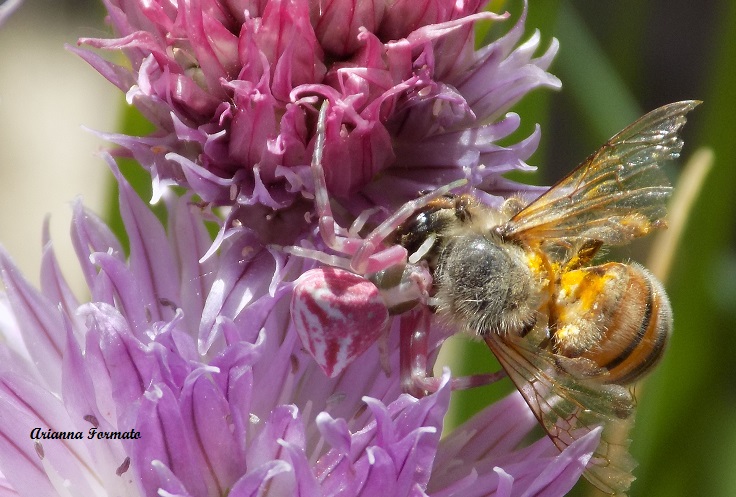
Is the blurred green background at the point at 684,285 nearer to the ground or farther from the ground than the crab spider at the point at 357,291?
nearer to the ground

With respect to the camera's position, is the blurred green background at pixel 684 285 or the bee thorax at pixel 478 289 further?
the blurred green background at pixel 684 285

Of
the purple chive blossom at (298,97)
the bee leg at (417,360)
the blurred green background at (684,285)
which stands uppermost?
the purple chive blossom at (298,97)

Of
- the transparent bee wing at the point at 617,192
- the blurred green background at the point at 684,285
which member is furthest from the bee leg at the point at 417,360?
the blurred green background at the point at 684,285

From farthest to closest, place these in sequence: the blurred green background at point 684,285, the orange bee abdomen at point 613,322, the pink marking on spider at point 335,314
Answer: the blurred green background at point 684,285 → the orange bee abdomen at point 613,322 → the pink marking on spider at point 335,314

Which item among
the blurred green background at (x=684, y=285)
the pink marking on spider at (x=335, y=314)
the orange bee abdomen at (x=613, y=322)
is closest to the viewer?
the pink marking on spider at (x=335, y=314)

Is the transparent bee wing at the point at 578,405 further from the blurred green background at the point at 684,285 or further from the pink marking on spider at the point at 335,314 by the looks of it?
the blurred green background at the point at 684,285

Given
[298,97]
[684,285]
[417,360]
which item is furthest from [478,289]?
[684,285]

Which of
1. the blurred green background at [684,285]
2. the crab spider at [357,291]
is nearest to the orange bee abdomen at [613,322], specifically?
the crab spider at [357,291]
